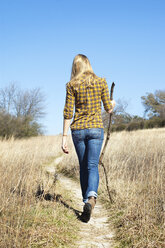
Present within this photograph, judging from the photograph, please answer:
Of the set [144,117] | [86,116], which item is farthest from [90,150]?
[144,117]

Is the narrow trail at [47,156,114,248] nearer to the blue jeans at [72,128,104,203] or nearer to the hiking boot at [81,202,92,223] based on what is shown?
the hiking boot at [81,202,92,223]

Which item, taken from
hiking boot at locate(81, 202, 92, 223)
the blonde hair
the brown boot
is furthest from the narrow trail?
the blonde hair

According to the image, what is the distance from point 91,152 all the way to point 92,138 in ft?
0.56

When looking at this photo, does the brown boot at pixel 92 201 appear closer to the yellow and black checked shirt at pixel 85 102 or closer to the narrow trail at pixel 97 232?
the narrow trail at pixel 97 232

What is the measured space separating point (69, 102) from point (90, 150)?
643 millimetres

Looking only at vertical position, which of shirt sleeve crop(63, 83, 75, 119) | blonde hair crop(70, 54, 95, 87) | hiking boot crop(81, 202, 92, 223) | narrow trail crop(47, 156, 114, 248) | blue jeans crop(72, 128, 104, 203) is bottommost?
narrow trail crop(47, 156, 114, 248)

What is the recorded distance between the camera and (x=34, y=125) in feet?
84.5

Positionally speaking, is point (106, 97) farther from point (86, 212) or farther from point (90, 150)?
point (86, 212)

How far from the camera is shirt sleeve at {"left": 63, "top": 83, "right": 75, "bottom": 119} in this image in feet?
9.91

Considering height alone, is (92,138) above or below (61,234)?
above

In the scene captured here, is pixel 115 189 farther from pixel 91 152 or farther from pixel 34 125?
pixel 34 125

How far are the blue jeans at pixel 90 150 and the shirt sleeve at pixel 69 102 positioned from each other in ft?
0.73

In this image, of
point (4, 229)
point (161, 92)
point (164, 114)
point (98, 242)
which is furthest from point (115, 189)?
point (161, 92)

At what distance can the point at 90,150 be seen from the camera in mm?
2969
